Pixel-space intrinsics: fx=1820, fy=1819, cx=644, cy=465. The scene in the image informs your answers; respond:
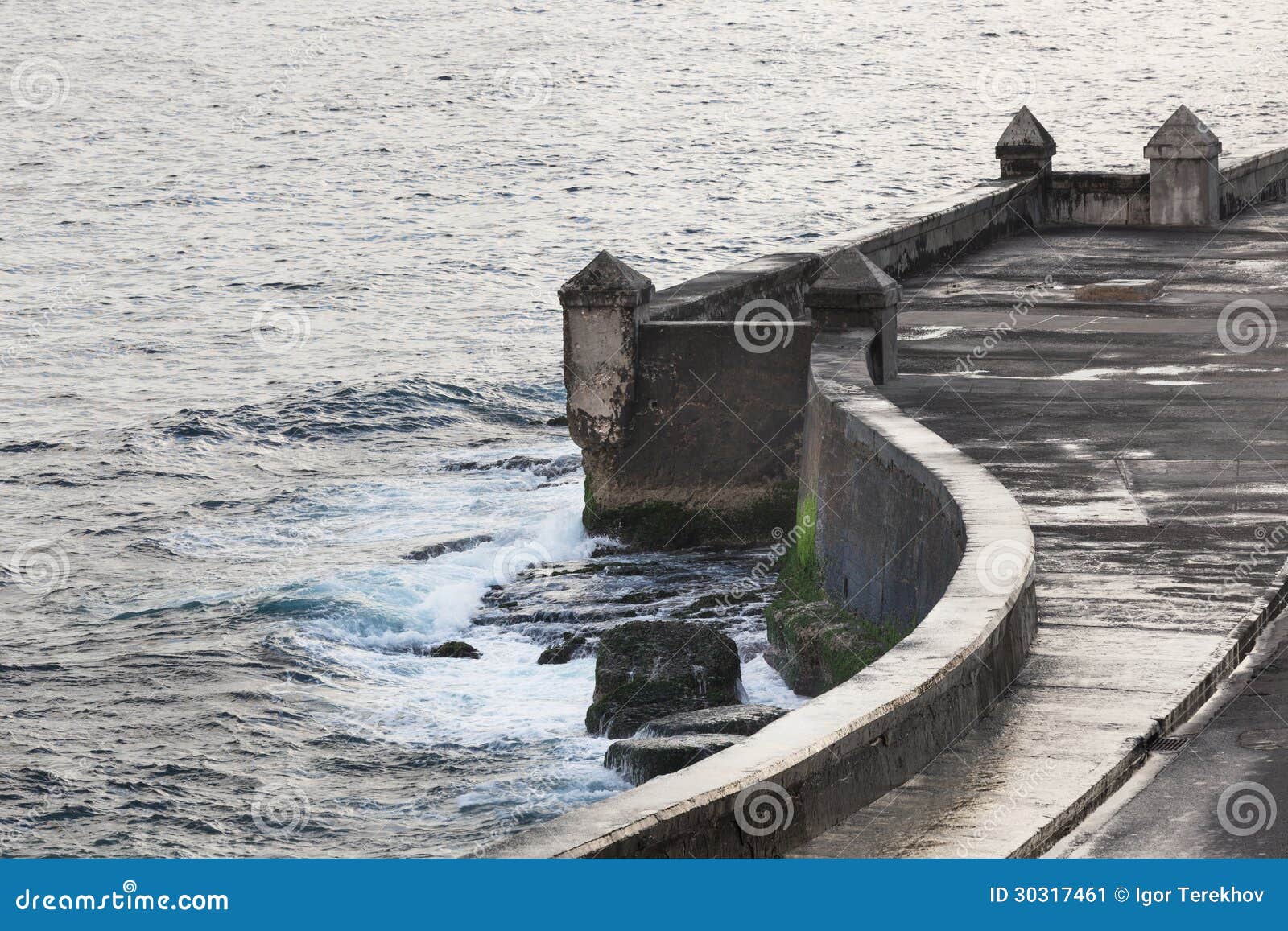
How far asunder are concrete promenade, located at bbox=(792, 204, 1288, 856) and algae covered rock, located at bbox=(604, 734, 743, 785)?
2.67 m

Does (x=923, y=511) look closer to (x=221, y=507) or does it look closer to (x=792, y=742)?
(x=792, y=742)

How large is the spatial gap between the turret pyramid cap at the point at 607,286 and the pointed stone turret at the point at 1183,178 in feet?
37.6

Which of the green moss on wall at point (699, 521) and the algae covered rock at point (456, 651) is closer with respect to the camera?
the algae covered rock at point (456, 651)

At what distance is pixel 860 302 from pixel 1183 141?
480 inches

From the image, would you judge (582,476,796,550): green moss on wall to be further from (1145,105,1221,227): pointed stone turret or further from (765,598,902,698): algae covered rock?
(1145,105,1221,227): pointed stone turret

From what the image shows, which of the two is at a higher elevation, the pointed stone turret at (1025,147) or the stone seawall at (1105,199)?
the pointed stone turret at (1025,147)

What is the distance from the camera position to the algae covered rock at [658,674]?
14.6 meters

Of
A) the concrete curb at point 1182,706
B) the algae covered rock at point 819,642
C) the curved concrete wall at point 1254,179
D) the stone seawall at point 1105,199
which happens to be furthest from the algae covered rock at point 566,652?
the curved concrete wall at point 1254,179

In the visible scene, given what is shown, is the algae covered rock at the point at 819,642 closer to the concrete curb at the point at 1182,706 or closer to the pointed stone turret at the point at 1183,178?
the concrete curb at the point at 1182,706

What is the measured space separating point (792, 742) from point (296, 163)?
65.9 m

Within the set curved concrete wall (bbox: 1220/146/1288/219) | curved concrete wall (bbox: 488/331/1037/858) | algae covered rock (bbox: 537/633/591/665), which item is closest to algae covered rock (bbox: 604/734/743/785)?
curved concrete wall (bbox: 488/331/1037/858)

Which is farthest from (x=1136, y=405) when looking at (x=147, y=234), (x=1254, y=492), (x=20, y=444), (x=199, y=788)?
(x=147, y=234)

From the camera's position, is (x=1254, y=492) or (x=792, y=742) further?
(x=1254, y=492)

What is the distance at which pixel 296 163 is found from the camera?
228 feet
